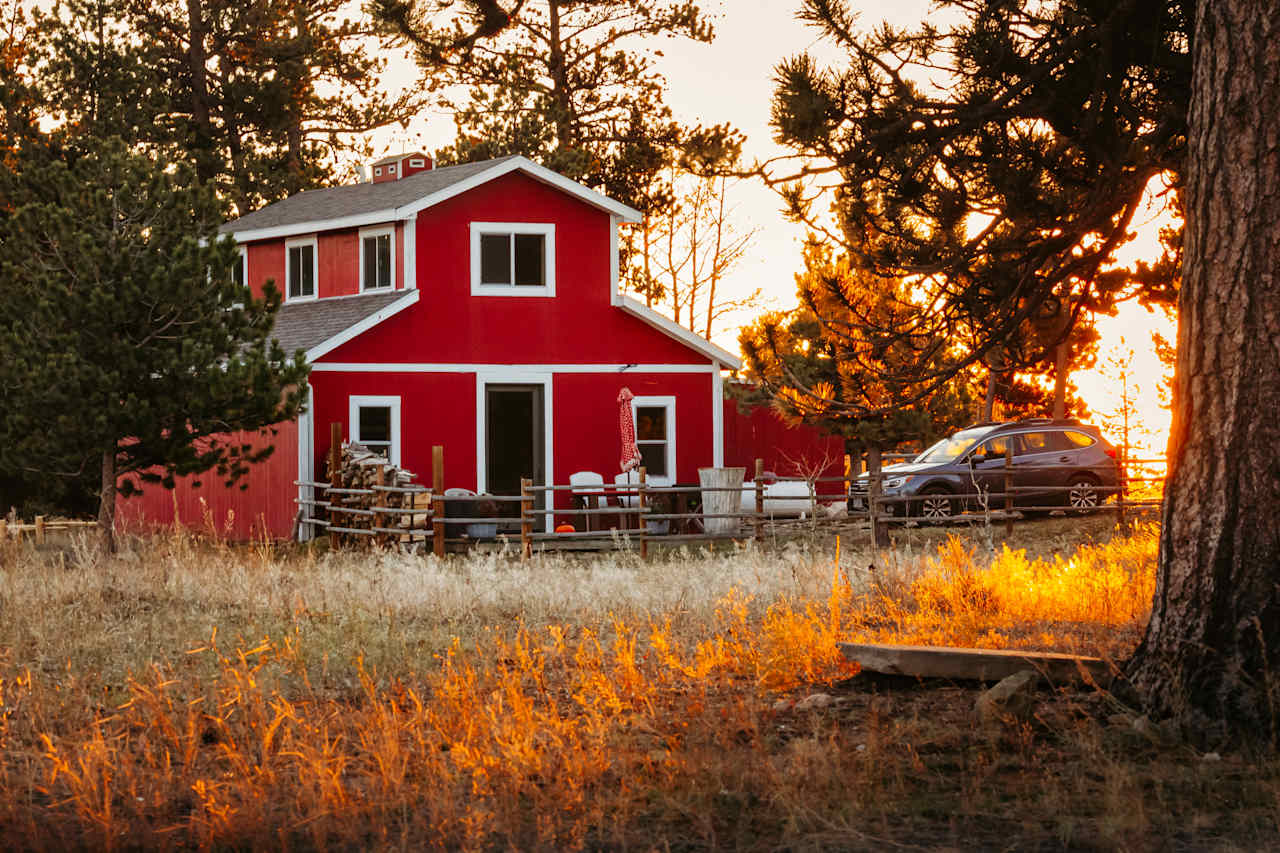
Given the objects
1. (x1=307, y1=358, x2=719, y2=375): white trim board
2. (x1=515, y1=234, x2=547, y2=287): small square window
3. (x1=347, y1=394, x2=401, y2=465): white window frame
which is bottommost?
(x1=347, y1=394, x2=401, y2=465): white window frame

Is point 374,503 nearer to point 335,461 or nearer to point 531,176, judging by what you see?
point 335,461

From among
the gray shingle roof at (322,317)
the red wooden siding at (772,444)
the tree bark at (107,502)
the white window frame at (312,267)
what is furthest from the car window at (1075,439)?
the tree bark at (107,502)

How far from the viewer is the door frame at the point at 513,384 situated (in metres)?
25.9

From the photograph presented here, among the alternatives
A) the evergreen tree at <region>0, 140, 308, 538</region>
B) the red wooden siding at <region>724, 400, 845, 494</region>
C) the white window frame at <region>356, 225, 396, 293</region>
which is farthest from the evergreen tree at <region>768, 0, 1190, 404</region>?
the red wooden siding at <region>724, 400, 845, 494</region>

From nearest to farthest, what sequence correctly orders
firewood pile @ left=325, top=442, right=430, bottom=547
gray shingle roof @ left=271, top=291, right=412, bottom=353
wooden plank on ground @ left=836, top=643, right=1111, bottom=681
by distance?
1. wooden plank on ground @ left=836, top=643, right=1111, bottom=681
2. firewood pile @ left=325, top=442, right=430, bottom=547
3. gray shingle roof @ left=271, top=291, right=412, bottom=353

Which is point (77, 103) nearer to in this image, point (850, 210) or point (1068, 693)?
point (850, 210)

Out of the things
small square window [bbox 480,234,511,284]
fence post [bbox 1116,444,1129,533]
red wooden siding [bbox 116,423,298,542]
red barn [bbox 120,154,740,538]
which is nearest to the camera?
fence post [bbox 1116,444,1129,533]

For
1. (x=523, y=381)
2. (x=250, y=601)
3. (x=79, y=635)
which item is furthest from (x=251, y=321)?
(x=523, y=381)

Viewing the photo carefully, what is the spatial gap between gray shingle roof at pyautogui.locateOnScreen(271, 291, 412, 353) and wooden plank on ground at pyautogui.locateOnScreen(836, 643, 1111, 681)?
17970 mm

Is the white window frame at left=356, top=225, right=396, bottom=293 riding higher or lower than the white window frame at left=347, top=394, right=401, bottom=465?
higher

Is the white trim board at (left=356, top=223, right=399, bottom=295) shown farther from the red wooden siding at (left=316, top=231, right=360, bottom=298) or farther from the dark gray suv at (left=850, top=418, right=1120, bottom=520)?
the dark gray suv at (left=850, top=418, right=1120, bottom=520)

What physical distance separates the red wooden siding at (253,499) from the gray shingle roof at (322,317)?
163cm

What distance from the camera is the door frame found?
25938mm

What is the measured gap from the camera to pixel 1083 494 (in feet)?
88.0
